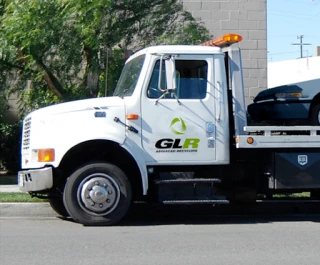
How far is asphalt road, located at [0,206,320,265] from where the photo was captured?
8086mm


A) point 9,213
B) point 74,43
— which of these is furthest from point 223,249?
point 74,43

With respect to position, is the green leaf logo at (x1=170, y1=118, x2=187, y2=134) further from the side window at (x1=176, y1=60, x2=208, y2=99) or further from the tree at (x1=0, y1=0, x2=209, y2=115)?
the tree at (x1=0, y1=0, x2=209, y2=115)

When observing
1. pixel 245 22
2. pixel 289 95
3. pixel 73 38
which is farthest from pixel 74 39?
pixel 245 22

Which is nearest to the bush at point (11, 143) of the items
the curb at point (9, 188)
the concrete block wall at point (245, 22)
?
the curb at point (9, 188)

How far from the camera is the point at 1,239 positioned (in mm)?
9445

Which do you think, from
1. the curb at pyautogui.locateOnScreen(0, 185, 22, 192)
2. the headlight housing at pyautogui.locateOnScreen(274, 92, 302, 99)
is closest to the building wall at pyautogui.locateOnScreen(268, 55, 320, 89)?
the curb at pyautogui.locateOnScreen(0, 185, 22, 192)

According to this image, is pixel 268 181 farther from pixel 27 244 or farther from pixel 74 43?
pixel 74 43

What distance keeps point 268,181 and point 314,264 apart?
3171 millimetres

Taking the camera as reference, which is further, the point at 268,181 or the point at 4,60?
the point at 4,60

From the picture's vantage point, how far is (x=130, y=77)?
11.0m

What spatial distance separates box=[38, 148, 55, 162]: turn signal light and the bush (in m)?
7.85

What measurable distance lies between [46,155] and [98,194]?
A: 947mm

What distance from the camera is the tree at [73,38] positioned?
1340 cm

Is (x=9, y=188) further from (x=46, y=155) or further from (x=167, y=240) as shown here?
(x=167, y=240)
